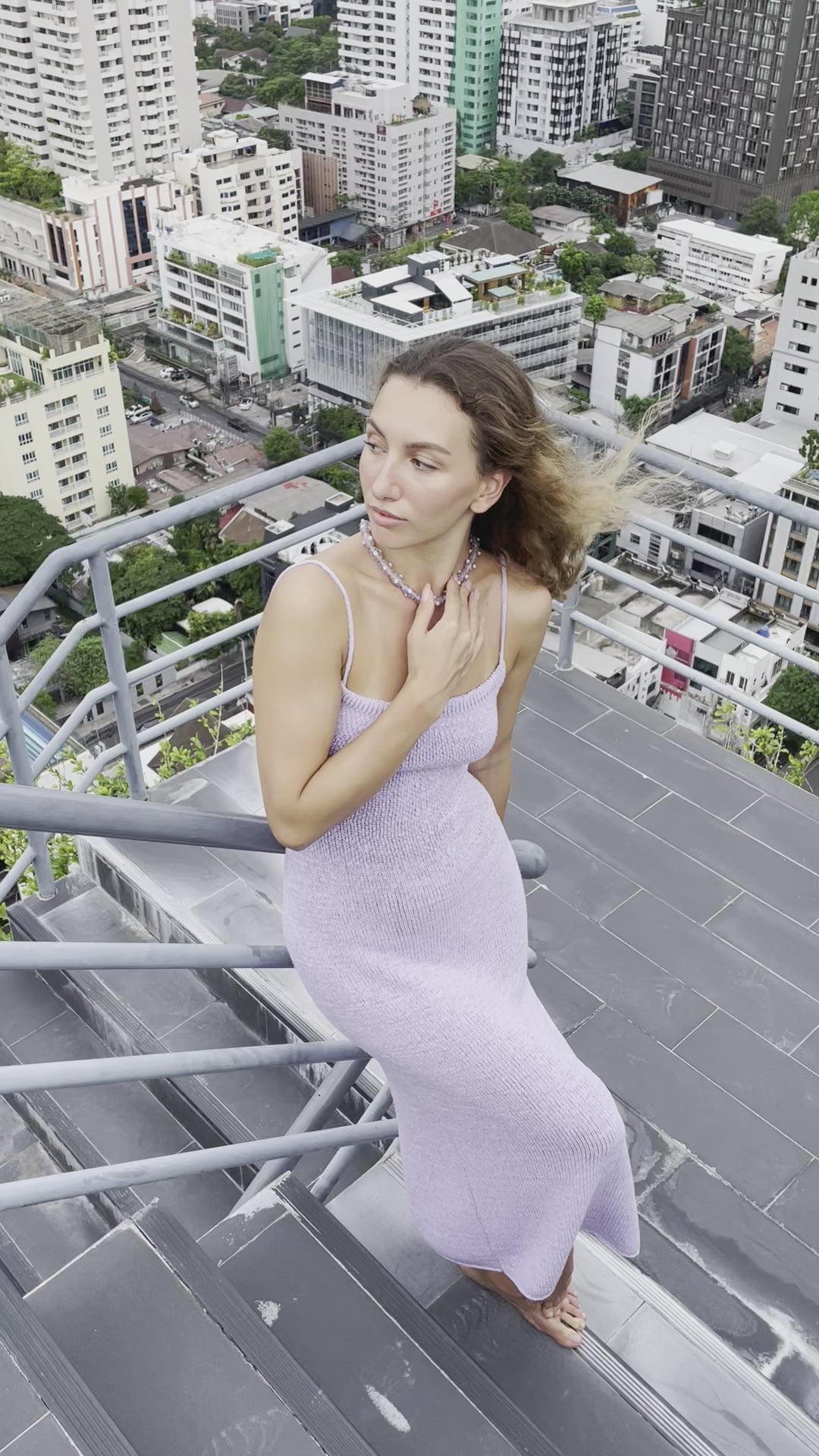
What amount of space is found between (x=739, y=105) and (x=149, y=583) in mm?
20117

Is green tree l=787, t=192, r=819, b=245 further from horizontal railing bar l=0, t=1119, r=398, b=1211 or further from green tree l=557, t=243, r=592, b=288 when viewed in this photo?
horizontal railing bar l=0, t=1119, r=398, b=1211

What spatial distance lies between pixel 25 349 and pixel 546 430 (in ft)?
63.7

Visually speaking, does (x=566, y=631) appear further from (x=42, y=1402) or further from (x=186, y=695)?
(x=186, y=695)

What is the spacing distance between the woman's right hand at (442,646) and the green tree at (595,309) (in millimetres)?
23171

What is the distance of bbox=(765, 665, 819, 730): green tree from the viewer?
13.4 meters

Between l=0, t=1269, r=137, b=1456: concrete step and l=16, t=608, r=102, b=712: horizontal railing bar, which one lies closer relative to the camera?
l=0, t=1269, r=137, b=1456: concrete step

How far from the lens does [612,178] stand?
1169 inches

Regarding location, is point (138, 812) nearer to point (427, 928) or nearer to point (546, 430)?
point (427, 928)

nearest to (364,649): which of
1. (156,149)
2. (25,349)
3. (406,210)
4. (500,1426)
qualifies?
(500,1426)

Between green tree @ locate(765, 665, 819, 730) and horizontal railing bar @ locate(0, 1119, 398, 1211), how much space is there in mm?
12329

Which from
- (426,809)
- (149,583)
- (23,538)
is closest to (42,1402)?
(426,809)

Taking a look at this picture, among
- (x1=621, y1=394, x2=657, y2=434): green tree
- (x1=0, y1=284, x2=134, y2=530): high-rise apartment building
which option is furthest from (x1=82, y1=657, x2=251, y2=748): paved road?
(x1=621, y1=394, x2=657, y2=434): green tree

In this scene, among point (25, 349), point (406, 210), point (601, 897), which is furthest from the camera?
point (406, 210)

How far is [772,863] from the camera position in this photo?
2.38 metres
